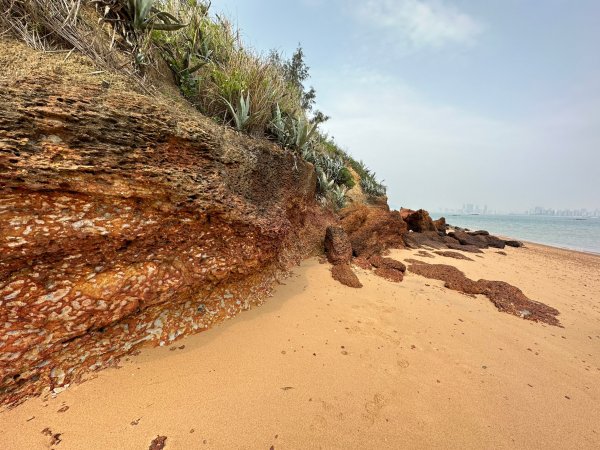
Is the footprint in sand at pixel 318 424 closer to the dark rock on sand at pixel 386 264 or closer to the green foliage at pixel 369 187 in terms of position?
the dark rock on sand at pixel 386 264

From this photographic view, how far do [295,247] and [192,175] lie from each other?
7.34ft

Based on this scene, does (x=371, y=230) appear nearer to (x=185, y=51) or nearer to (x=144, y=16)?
(x=185, y=51)

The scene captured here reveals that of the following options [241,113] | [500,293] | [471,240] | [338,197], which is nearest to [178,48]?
[241,113]

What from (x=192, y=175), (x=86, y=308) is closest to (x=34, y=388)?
(x=86, y=308)

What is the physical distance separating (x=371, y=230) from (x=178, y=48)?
4.46m

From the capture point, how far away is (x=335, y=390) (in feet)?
5.23

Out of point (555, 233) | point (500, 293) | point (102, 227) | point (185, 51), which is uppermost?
point (185, 51)

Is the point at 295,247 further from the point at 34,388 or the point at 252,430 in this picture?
the point at 34,388

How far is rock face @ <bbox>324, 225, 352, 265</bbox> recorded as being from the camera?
4.06 meters

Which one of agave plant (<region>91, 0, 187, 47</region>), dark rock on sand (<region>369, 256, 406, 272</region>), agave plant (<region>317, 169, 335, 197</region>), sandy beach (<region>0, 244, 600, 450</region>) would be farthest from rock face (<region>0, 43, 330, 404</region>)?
agave plant (<region>317, 169, 335, 197</region>)

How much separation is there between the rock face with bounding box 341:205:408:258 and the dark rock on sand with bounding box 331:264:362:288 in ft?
3.63

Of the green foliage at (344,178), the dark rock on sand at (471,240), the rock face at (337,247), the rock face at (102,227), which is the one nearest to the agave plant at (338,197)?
the green foliage at (344,178)

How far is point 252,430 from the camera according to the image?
4.35 ft

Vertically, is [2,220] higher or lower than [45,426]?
higher
